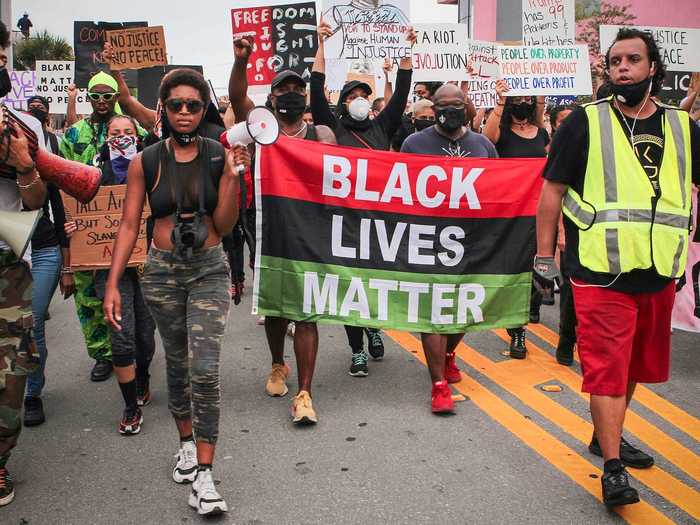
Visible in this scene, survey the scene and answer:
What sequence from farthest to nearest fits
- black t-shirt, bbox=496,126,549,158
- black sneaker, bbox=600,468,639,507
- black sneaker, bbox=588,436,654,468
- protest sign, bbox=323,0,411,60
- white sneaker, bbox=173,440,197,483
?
protest sign, bbox=323,0,411,60, black t-shirt, bbox=496,126,549,158, black sneaker, bbox=588,436,654,468, white sneaker, bbox=173,440,197,483, black sneaker, bbox=600,468,639,507

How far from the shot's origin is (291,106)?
15.9ft

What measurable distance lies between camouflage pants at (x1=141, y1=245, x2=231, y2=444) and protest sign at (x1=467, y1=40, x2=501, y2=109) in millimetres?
6250

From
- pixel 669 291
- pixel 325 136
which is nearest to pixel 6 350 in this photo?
pixel 325 136

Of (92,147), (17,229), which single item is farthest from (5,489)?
(92,147)

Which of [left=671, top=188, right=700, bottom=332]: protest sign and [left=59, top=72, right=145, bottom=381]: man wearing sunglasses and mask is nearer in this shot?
[left=59, top=72, right=145, bottom=381]: man wearing sunglasses and mask

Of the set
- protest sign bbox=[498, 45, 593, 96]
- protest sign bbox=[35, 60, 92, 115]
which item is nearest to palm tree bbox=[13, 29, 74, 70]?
protest sign bbox=[35, 60, 92, 115]

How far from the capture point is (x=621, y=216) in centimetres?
340

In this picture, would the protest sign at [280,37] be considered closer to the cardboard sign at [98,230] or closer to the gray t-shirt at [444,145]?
the gray t-shirt at [444,145]

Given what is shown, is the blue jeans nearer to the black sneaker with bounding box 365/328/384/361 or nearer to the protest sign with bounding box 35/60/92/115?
the black sneaker with bounding box 365/328/384/361

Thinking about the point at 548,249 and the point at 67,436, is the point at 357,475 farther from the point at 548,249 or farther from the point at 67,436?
the point at 67,436

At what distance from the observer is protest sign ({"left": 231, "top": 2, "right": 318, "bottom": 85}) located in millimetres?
8633

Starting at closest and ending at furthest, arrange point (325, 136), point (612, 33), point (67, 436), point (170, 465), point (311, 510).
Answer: point (311, 510) → point (170, 465) → point (67, 436) → point (325, 136) → point (612, 33)

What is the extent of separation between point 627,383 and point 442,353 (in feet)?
4.68

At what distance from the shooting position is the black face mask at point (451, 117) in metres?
4.99
